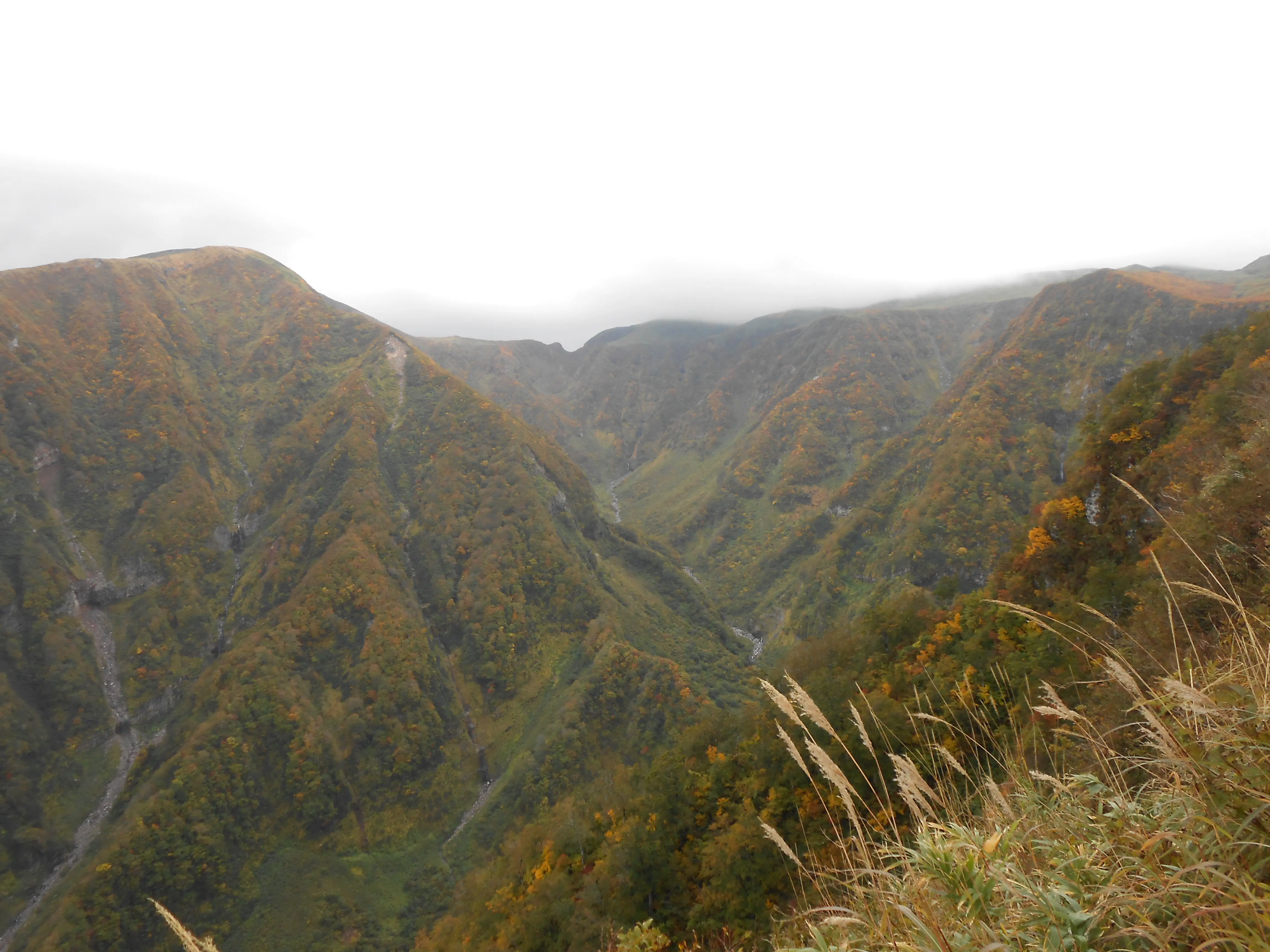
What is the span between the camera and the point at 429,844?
78.6 meters

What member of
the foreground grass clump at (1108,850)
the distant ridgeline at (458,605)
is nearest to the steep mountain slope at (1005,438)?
the distant ridgeline at (458,605)

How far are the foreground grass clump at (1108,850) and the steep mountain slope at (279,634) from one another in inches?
3280

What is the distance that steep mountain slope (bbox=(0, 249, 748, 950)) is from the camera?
7056 cm

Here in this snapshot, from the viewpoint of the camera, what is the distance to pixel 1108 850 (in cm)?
278

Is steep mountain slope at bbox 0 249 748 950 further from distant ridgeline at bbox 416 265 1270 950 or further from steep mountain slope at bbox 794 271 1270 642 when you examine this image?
steep mountain slope at bbox 794 271 1270 642

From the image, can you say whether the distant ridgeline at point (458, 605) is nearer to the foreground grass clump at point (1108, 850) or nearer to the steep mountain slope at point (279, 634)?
the steep mountain slope at point (279, 634)

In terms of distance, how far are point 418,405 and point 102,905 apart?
11691cm

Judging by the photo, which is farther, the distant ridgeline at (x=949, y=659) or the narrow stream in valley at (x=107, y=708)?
the narrow stream in valley at (x=107, y=708)

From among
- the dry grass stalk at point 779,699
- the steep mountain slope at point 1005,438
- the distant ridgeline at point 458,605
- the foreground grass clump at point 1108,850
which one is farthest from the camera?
the steep mountain slope at point 1005,438

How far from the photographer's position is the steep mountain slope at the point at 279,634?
70.6 meters

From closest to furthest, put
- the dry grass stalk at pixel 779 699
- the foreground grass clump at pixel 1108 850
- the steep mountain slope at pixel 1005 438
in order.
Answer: the foreground grass clump at pixel 1108 850 < the dry grass stalk at pixel 779 699 < the steep mountain slope at pixel 1005 438

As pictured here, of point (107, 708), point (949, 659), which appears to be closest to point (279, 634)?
point (107, 708)

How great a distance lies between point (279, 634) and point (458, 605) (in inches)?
1215

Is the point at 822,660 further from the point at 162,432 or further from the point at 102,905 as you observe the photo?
the point at 162,432
